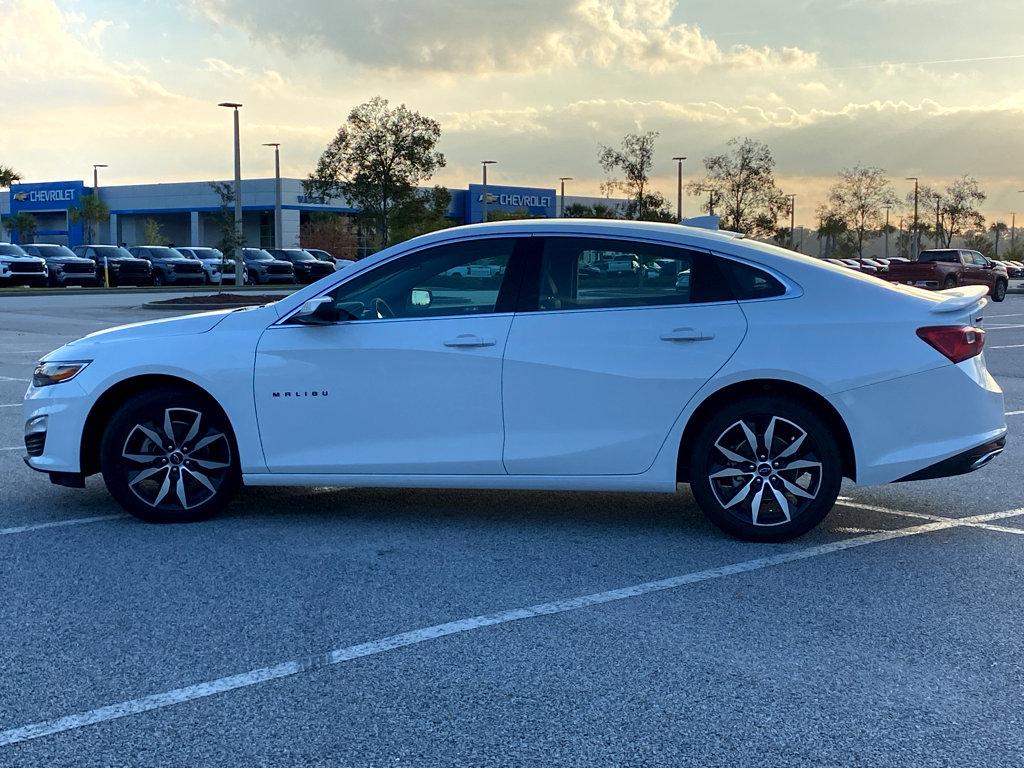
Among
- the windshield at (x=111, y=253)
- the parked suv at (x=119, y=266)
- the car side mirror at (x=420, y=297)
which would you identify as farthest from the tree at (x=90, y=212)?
the car side mirror at (x=420, y=297)

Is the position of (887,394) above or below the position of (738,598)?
above

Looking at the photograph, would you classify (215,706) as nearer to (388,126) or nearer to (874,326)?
(874,326)

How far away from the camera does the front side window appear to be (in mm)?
5973

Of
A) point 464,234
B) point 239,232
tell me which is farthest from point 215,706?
point 239,232

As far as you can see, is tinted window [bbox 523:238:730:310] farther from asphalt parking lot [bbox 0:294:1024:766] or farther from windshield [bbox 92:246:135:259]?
windshield [bbox 92:246:135:259]

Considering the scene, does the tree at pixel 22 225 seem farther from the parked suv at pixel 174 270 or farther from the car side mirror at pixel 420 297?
the car side mirror at pixel 420 297

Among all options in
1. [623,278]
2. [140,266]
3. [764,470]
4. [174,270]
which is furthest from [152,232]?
[764,470]

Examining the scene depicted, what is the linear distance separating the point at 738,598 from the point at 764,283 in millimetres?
1734

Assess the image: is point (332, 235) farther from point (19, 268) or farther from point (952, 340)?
point (952, 340)

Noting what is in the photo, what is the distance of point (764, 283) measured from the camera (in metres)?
5.82

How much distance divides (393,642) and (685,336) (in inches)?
89.0

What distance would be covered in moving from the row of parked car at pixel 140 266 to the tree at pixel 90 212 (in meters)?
32.2

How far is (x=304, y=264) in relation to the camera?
2018 inches

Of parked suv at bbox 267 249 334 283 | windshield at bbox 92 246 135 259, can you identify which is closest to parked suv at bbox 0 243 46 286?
windshield at bbox 92 246 135 259
